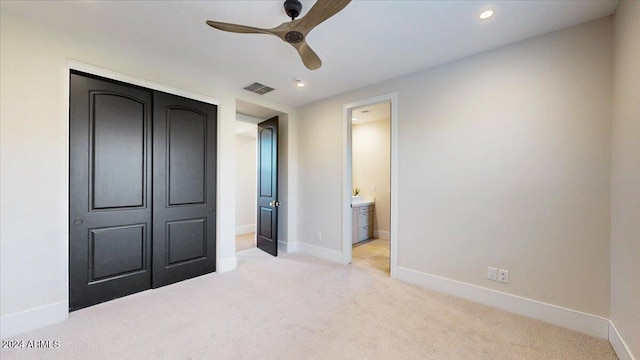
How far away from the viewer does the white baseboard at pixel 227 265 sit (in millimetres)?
3354

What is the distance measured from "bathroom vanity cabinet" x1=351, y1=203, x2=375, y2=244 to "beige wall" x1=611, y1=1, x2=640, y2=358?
10.7 ft

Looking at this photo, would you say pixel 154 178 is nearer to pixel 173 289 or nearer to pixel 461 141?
pixel 173 289

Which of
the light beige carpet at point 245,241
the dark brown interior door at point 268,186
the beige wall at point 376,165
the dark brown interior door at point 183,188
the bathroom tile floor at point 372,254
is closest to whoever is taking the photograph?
the dark brown interior door at point 183,188

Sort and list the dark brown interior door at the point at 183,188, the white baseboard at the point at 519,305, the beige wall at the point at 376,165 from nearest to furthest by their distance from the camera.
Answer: the white baseboard at the point at 519,305
the dark brown interior door at the point at 183,188
the beige wall at the point at 376,165

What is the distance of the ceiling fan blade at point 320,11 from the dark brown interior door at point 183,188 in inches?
80.7

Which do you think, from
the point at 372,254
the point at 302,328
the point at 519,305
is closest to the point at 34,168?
the point at 302,328

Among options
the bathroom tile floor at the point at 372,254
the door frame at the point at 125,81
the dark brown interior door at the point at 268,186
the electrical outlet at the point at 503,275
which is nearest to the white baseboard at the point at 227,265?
the door frame at the point at 125,81

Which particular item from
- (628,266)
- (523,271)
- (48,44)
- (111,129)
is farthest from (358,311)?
(48,44)

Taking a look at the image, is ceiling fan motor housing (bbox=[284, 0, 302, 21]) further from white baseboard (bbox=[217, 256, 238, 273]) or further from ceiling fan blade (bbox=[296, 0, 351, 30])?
white baseboard (bbox=[217, 256, 238, 273])

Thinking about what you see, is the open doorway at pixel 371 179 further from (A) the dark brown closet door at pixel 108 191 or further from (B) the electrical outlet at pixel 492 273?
(A) the dark brown closet door at pixel 108 191

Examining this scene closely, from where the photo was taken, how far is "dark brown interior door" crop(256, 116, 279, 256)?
4.17 meters

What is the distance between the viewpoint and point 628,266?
1.65 m

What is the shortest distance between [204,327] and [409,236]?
→ 238cm

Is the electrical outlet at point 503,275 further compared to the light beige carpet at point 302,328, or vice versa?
the electrical outlet at point 503,275
